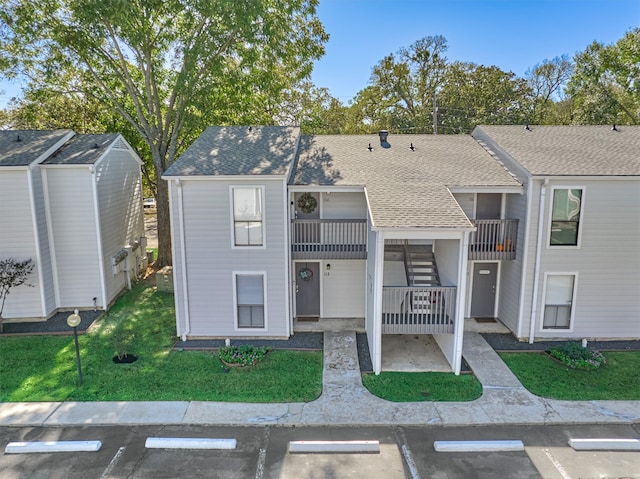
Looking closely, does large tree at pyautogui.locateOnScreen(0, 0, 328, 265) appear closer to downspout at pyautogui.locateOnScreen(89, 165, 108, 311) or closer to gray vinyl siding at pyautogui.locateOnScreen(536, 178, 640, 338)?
downspout at pyautogui.locateOnScreen(89, 165, 108, 311)

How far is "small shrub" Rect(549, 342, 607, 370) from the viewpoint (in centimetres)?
996

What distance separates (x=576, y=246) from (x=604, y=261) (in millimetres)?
944

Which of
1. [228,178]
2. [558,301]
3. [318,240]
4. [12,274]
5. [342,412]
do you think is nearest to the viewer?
[342,412]

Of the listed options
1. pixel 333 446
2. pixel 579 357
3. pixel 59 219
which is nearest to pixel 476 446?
pixel 333 446

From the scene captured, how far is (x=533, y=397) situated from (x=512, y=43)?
23.2m

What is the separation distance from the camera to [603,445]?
722cm

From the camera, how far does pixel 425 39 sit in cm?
3262

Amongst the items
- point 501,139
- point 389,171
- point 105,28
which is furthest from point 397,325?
point 105,28

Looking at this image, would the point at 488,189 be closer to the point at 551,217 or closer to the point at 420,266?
the point at 551,217

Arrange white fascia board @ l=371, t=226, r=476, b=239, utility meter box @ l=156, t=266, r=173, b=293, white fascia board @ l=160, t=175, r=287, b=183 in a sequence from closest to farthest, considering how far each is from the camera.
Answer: white fascia board @ l=371, t=226, r=476, b=239, white fascia board @ l=160, t=175, r=287, b=183, utility meter box @ l=156, t=266, r=173, b=293

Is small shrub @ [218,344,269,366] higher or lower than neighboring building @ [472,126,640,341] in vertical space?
lower

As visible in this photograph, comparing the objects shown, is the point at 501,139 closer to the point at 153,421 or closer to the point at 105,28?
the point at 153,421

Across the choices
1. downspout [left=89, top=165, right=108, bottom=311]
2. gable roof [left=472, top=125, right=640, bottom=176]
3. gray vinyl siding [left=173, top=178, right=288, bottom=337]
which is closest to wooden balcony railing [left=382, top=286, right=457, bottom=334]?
gray vinyl siding [left=173, top=178, right=288, bottom=337]

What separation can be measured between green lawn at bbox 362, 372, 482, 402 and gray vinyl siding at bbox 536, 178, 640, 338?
383cm
